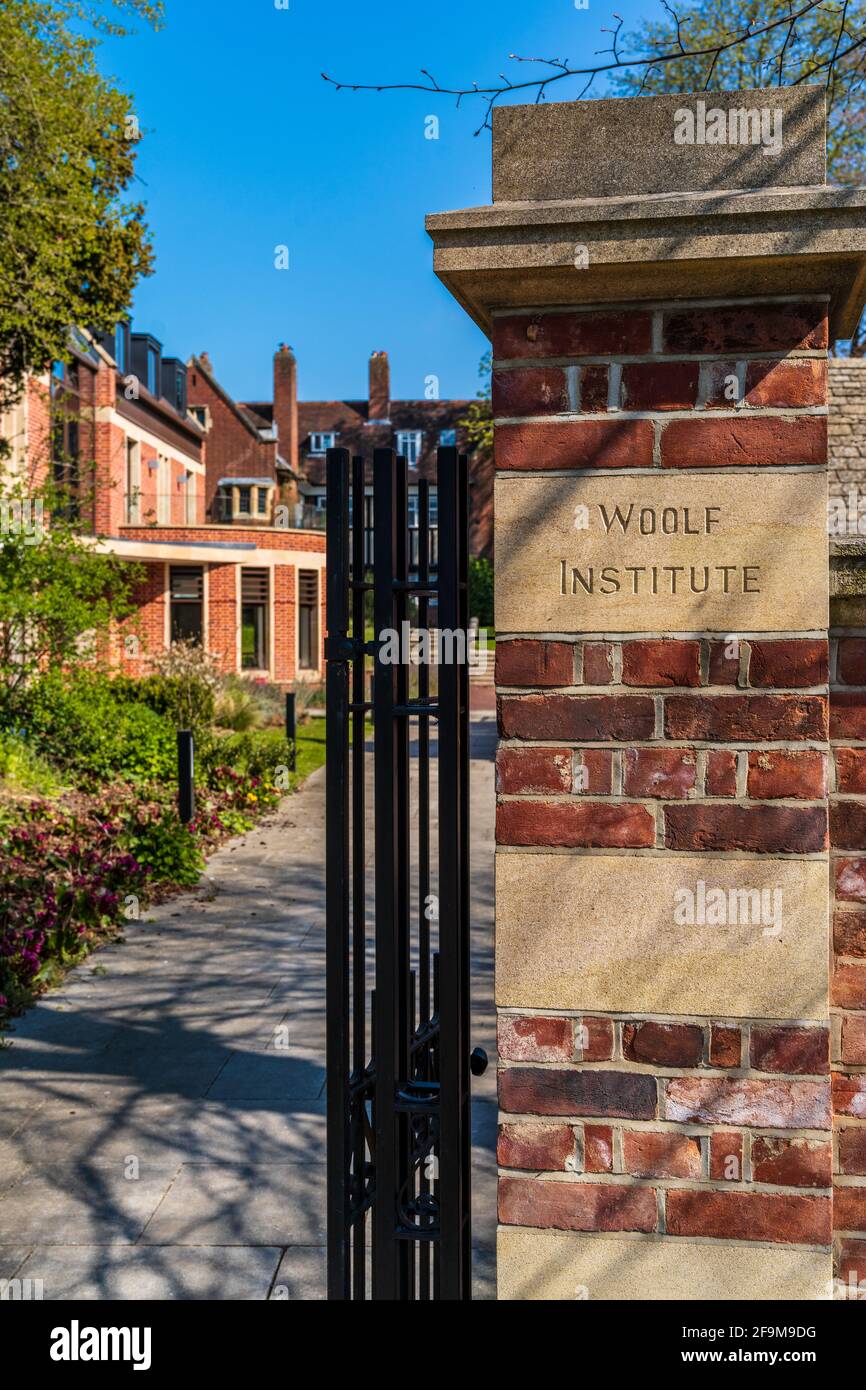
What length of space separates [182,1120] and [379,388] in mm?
54737

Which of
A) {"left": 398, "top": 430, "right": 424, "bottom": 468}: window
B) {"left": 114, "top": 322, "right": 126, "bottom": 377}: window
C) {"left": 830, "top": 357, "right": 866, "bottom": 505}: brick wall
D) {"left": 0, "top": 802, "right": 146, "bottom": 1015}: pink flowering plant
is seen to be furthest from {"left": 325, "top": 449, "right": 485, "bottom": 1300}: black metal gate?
{"left": 398, "top": 430, "right": 424, "bottom": 468}: window

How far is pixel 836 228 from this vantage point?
1916 millimetres

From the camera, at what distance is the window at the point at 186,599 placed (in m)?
30.2

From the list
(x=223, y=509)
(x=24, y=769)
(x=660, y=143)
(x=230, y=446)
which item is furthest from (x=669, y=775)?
(x=230, y=446)

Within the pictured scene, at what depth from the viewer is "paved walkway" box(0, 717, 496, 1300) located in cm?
404

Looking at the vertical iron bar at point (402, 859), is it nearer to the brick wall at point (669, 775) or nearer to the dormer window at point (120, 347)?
the brick wall at point (669, 775)

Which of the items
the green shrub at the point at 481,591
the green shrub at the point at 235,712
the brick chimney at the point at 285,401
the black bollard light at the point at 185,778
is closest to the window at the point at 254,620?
the green shrub at the point at 481,591

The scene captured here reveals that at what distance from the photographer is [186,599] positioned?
30297mm

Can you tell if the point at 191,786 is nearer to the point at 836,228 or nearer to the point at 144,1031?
the point at 144,1031

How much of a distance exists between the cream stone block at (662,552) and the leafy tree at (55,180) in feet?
36.1

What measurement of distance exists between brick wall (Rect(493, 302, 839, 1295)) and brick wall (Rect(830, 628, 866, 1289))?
0.16 metres

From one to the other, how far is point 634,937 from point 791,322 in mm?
1107

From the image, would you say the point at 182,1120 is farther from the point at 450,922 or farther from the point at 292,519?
the point at 292,519
